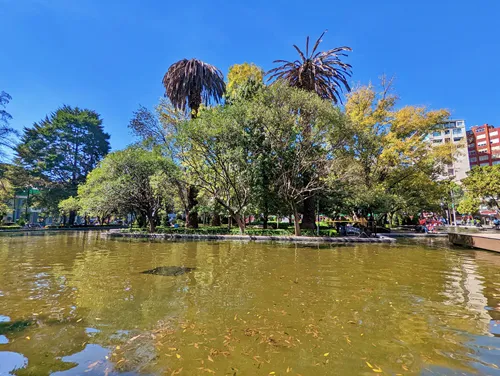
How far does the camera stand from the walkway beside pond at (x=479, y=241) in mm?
14453

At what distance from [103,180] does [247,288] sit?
24337mm

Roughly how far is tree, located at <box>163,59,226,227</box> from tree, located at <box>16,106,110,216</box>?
3045cm

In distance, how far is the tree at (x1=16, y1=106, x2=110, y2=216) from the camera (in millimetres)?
46531

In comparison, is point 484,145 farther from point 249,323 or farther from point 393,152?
point 249,323

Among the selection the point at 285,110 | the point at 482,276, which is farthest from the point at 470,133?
the point at 482,276

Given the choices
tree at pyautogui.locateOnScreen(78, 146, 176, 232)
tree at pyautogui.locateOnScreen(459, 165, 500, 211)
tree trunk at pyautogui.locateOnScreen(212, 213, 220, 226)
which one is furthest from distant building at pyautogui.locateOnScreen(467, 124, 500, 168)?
tree at pyautogui.locateOnScreen(78, 146, 176, 232)

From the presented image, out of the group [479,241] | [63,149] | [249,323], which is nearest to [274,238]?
[479,241]

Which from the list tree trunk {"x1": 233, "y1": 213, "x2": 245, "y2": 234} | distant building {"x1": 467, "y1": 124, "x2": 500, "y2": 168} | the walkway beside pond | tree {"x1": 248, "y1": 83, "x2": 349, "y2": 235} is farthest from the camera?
distant building {"x1": 467, "y1": 124, "x2": 500, "y2": 168}

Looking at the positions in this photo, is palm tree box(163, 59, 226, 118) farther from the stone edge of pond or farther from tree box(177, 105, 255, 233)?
the stone edge of pond

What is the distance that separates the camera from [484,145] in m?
91.8

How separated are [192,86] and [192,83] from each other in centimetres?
27

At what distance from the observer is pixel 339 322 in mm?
4727

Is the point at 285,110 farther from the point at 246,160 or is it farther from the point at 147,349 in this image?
the point at 147,349

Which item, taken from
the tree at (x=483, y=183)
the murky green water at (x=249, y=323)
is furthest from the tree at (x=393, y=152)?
the murky green water at (x=249, y=323)
